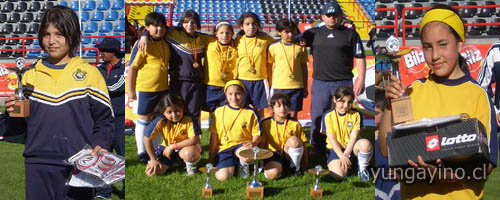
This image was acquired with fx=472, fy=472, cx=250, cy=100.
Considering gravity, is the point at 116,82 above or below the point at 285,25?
below

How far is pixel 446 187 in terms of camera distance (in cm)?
161

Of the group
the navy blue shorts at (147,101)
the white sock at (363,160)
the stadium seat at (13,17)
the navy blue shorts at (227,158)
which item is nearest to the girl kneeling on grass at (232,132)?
the navy blue shorts at (227,158)

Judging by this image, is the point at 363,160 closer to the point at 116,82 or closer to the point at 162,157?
the point at 162,157

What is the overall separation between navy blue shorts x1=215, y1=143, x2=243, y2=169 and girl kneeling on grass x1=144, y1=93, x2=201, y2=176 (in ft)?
0.51

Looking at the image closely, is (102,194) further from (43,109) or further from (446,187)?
(446,187)

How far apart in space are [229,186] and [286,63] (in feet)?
3.12

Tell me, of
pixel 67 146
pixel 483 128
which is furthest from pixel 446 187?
pixel 67 146

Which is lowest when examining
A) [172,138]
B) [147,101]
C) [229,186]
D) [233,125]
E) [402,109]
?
[229,186]

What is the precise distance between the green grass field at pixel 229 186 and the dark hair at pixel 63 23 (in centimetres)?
137

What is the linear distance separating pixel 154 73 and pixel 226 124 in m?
0.61

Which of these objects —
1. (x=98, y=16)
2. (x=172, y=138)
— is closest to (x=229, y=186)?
(x=172, y=138)

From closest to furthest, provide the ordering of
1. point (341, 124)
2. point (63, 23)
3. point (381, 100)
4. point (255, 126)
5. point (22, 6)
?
1. point (381, 100)
2. point (63, 23)
3. point (22, 6)
4. point (255, 126)
5. point (341, 124)

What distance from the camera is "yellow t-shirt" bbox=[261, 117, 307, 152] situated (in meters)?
3.27

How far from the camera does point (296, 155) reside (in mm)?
3225
